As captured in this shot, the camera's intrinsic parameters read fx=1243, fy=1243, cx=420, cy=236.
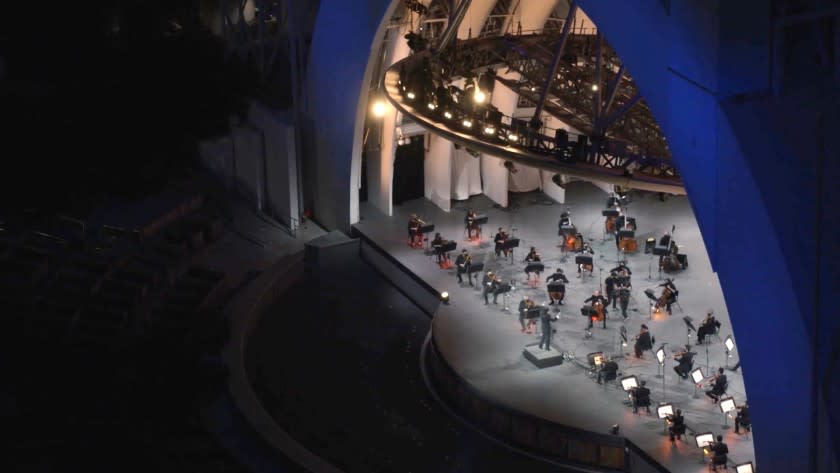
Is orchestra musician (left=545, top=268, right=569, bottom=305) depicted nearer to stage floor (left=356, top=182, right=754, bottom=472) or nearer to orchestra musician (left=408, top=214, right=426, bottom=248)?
stage floor (left=356, top=182, right=754, bottom=472)

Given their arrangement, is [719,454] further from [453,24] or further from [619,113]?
[453,24]

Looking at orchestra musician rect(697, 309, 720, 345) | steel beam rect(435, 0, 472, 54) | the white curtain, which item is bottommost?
orchestra musician rect(697, 309, 720, 345)

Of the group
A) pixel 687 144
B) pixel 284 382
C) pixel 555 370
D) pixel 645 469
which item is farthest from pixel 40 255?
pixel 687 144

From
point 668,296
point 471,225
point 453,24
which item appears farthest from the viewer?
point 471,225

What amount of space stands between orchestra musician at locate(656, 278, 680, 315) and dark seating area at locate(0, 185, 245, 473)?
9.11 m

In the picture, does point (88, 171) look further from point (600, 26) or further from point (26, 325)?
point (600, 26)

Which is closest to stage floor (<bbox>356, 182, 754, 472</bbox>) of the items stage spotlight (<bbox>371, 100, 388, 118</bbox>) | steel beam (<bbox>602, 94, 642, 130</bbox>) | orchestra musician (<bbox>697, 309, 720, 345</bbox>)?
orchestra musician (<bbox>697, 309, 720, 345</bbox>)

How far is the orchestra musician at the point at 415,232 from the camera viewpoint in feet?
98.9

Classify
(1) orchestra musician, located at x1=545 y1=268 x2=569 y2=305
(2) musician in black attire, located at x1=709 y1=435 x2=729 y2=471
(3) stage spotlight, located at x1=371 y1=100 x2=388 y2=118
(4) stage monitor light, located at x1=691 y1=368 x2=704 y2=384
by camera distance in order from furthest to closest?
(3) stage spotlight, located at x1=371 y1=100 x2=388 y2=118, (1) orchestra musician, located at x1=545 y1=268 x2=569 y2=305, (4) stage monitor light, located at x1=691 y1=368 x2=704 y2=384, (2) musician in black attire, located at x1=709 y1=435 x2=729 y2=471

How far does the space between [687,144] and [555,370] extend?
765cm

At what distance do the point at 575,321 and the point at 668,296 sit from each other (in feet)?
6.64

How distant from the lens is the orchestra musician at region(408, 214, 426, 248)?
30.1 metres

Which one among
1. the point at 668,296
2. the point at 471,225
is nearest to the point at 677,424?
the point at 668,296

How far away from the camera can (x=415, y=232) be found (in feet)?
98.9
